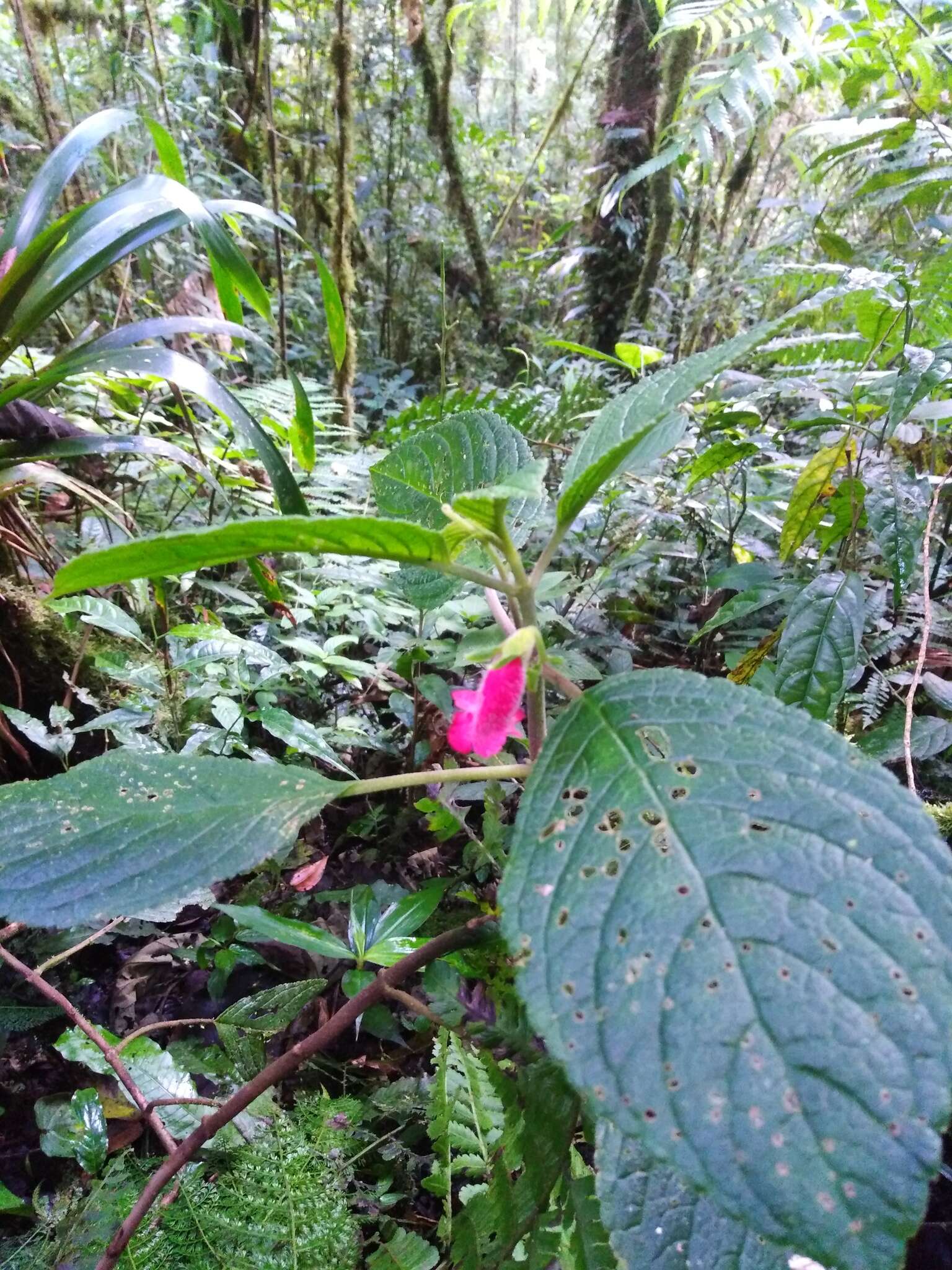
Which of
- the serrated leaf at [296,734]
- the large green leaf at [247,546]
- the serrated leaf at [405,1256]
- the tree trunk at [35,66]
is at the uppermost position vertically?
the tree trunk at [35,66]

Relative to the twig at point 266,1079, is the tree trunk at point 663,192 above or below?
above

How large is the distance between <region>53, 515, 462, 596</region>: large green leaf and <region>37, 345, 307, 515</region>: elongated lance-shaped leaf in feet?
2.87

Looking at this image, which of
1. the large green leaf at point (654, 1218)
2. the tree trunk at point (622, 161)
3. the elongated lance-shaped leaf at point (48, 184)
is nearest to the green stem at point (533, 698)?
the large green leaf at point (654, 1218)

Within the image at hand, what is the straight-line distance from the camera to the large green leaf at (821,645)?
34.3 inches

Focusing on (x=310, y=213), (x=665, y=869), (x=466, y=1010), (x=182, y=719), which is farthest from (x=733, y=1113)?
(x=310, y=213)

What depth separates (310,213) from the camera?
4082mm

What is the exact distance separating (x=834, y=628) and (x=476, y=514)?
0.64 meters

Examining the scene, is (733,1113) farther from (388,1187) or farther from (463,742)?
(388,1187)

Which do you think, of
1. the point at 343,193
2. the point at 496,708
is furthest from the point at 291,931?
the point at 343,193

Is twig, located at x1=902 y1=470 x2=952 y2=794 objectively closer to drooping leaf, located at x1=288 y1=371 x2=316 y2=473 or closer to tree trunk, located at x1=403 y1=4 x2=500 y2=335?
drooping leaf, located at x1=288 y1=371 x2=316 y2=473

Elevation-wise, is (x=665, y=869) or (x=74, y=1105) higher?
(x=665, y=869)

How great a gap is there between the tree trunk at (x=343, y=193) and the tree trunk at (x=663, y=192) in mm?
1322

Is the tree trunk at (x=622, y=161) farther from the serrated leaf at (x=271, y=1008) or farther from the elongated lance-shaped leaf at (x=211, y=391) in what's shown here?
the serrated leaf at (x=271, y=1008)

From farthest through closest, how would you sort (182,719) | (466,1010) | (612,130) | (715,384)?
(612,130), (715,384), (182,719), (466,1010)
